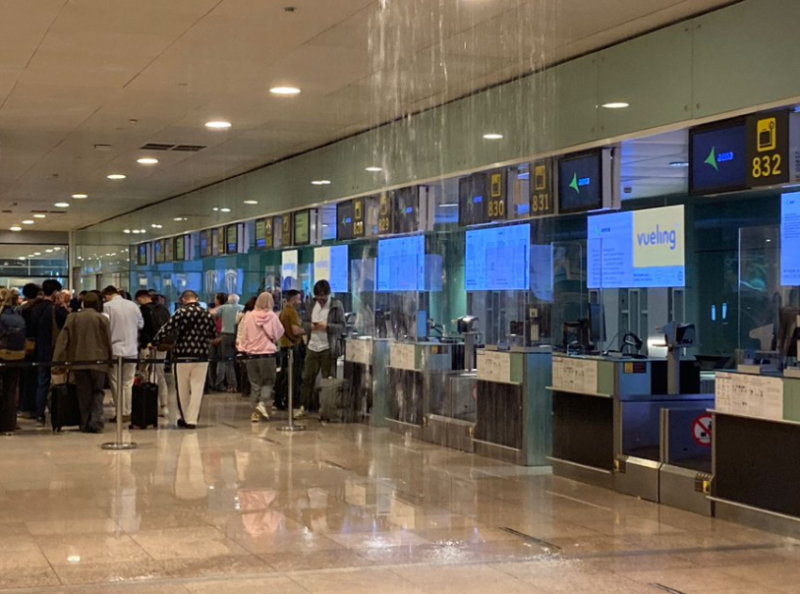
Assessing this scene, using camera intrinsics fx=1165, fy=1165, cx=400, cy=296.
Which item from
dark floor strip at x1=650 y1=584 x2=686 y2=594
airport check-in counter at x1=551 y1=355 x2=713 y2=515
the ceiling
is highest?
the ceiling

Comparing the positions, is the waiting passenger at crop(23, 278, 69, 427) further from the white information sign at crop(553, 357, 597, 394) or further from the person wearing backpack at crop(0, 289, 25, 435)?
the white information sign at crop(553, 357, 597, 394)

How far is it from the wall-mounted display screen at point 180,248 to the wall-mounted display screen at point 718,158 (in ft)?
46.0

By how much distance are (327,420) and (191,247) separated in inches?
298

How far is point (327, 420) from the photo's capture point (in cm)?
1339

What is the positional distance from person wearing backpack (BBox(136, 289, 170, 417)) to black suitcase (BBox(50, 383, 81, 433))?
1.33 meters

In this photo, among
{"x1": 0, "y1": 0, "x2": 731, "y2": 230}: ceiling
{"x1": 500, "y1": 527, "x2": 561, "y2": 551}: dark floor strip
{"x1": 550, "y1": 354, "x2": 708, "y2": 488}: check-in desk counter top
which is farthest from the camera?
{"x1": 550, "y1": 354, "x2": 708, "y2": 488}: check-in desk counter top

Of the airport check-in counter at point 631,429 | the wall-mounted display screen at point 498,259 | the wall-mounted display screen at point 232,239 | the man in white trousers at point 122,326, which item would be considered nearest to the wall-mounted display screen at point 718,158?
the airport check-in counter at point 631,429

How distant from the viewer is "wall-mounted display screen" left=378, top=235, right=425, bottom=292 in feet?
41.3

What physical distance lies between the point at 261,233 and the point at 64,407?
4862mm

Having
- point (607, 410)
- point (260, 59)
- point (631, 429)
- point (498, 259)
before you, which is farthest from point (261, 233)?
point (631, 429)

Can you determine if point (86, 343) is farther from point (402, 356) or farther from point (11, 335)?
point (402, 356)

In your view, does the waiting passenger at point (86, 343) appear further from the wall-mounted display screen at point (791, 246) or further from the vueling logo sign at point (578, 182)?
the wall-mounted display screen at point (791, 246)

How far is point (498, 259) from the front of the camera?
35.4ft

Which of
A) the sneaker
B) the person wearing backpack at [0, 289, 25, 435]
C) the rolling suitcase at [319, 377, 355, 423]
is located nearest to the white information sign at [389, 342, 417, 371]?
the rolling suitcase at [319, 377, 355, 423]
